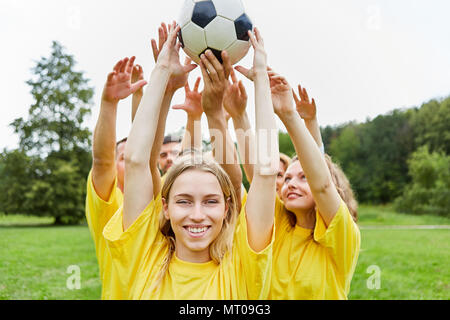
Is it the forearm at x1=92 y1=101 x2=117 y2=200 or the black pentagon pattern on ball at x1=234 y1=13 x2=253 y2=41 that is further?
the forearm at x1=92 y1=101 x2=117 y2=200

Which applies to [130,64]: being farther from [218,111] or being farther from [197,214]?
[197,214]

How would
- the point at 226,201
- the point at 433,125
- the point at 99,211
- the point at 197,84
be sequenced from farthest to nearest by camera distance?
the point at 433,125 < the point at 197,84 < the point at 99,211 < the point at 226,201

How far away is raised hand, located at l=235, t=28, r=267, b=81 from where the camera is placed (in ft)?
7.71

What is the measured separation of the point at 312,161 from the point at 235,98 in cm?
83

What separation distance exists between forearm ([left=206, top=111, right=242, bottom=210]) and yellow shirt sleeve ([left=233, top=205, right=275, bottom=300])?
2.15ft

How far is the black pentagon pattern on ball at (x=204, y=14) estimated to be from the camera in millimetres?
2617

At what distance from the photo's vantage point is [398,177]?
43281 millimetres

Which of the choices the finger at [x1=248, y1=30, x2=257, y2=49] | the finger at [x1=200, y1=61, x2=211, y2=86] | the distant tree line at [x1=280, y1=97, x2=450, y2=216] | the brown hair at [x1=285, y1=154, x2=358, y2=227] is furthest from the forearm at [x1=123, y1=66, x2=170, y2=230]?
the distant tree line at [x1=280, y1=97, x2=450, y2=216]

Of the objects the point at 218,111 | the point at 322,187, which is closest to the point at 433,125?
the point at 218,111

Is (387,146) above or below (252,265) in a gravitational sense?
above

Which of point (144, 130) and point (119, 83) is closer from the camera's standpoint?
point (144, 130)

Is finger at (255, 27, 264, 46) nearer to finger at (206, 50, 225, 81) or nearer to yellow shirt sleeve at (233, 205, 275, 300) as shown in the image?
finger at (206, 50, 225, 81)

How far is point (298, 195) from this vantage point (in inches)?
109
